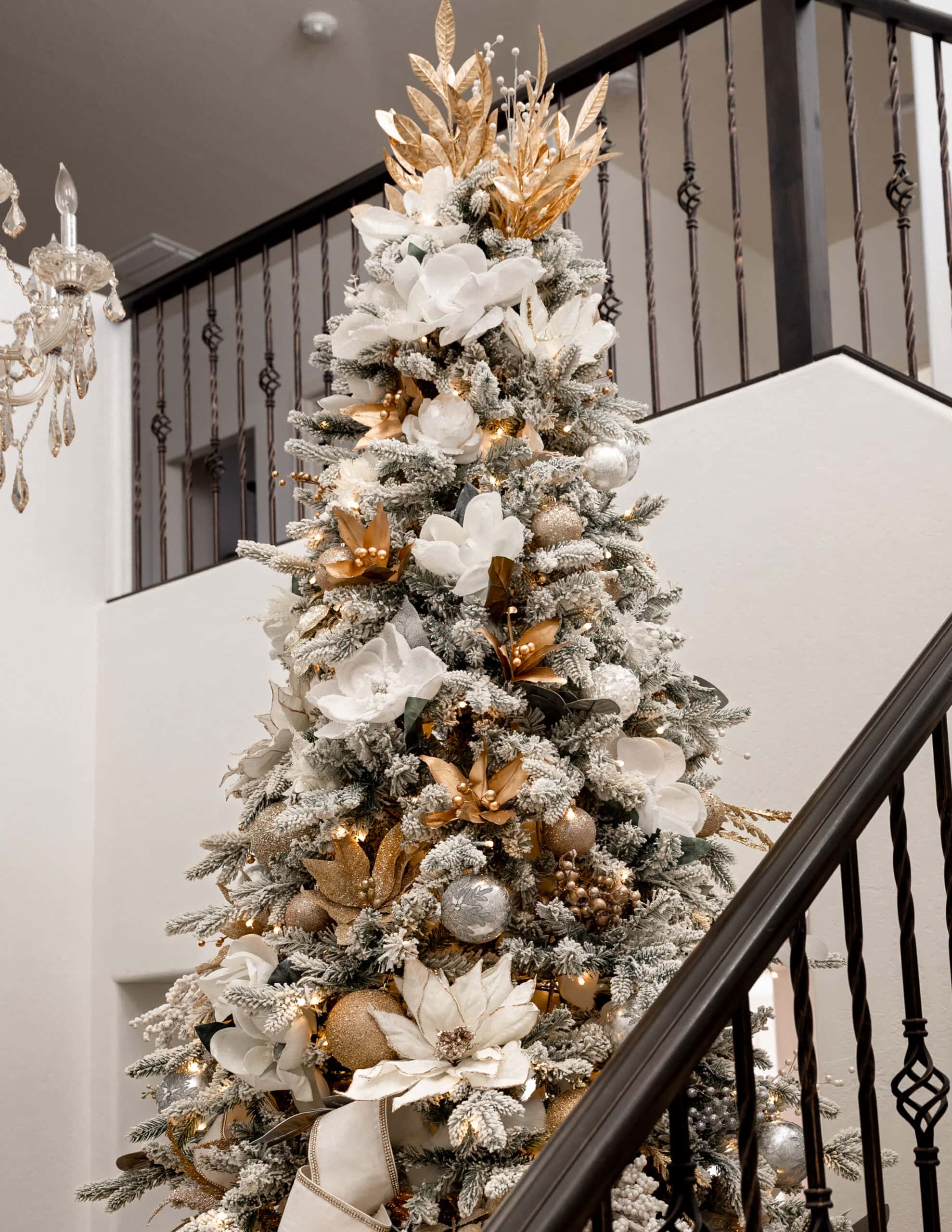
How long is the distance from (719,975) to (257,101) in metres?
5.72

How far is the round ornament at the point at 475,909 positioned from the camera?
1464 millimetres

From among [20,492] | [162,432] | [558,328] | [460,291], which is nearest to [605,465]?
[558,328]

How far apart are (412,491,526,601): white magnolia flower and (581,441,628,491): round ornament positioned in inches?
11.0

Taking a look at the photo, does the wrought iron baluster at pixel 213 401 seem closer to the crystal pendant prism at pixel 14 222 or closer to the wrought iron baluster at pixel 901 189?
the crystal pendant prism at pixel 14 222

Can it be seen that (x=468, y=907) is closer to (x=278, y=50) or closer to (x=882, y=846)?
(x=882, y=846)

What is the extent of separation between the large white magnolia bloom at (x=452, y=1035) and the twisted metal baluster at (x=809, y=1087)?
34 centimetres

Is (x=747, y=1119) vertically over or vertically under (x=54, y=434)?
under

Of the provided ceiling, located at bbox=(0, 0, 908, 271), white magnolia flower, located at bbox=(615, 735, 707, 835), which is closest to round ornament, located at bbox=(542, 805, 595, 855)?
white magnolia flower, located at bbox=(615, 735, 707, 835)

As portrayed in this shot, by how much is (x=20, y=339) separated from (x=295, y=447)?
58 cm

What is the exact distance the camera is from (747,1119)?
3.60 ft

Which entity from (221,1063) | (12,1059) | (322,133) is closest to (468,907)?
(221,1063)

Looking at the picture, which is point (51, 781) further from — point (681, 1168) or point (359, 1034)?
point (681, 1168)

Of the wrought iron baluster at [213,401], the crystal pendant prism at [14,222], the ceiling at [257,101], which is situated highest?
the ceiling at [257,101]

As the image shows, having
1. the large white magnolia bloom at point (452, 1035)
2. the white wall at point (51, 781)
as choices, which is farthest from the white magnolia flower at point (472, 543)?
the white wall at point (51, 781)
